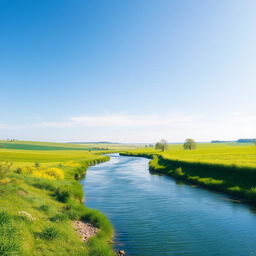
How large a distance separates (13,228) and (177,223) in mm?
13877

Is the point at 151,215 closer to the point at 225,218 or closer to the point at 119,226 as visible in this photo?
the point at 119,226

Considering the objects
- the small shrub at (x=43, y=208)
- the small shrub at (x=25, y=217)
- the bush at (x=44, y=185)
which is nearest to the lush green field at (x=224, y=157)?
the bush at (x=44, y=185)

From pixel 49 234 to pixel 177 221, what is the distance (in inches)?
483

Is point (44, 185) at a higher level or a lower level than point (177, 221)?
higher

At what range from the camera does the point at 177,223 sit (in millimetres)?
19500

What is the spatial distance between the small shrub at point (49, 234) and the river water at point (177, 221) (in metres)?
4.94

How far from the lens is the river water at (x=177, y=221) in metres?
14.9

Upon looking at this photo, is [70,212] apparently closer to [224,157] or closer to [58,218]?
[58,218]

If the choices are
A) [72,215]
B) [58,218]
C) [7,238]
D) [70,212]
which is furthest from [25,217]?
[70,212]

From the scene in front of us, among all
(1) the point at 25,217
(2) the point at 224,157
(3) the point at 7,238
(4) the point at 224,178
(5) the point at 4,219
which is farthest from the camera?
(2) the point at 224,157

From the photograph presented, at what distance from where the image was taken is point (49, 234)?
1220 cm

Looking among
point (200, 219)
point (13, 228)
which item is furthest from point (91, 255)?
point (200, 219)

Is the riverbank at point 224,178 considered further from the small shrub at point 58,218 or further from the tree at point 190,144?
the tree at point 190,144

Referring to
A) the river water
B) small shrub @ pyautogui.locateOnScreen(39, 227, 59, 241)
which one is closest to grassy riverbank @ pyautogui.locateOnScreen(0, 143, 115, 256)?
small shrub @ pyautogui.locateOnScreen(39, 227, 59, 241)
